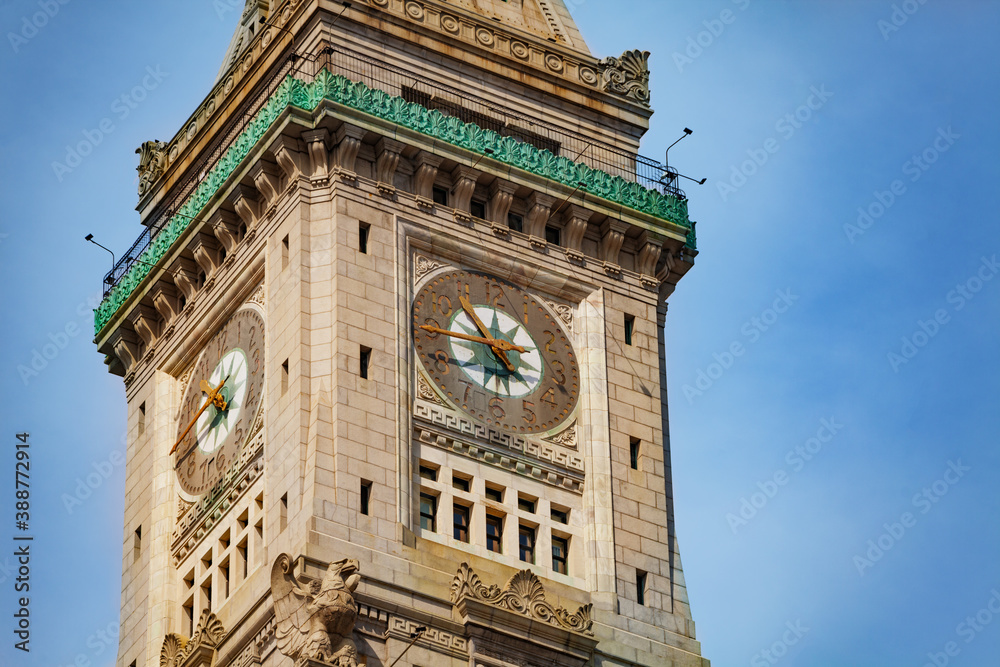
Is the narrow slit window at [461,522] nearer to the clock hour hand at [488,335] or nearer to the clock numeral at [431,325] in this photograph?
the clock hour hand at [488,335]

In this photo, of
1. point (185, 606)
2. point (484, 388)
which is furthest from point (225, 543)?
point (484, 388)

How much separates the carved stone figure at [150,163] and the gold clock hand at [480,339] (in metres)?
15.6

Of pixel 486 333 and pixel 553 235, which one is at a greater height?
pixel 553 235

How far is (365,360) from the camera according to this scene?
89.1 meters

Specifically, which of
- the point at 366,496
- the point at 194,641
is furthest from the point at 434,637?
the point at 194,641

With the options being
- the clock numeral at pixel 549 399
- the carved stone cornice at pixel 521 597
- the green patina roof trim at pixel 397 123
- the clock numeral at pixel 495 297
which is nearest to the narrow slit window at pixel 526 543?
the carved stone cornice at pixel 521 597

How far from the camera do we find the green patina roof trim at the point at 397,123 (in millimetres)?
93375

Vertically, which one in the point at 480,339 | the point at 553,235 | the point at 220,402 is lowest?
the point at 220,402

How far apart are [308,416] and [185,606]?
8.38 m

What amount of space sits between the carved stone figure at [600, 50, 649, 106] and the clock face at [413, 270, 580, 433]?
400 inches

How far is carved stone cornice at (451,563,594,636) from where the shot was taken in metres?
85.6

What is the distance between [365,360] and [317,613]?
31.3 ft

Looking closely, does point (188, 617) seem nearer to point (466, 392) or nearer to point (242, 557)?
point (242, 557)

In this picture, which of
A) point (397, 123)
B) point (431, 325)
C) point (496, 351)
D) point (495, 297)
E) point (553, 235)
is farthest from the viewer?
point (553, 235)
